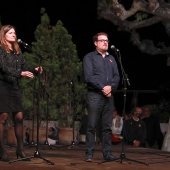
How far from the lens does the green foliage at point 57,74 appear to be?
12.8m

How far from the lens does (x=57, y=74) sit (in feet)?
42.5

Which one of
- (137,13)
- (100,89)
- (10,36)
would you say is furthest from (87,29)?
(10,36)

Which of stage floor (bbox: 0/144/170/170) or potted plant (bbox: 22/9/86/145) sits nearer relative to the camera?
stage floor (bbox: 0/144/170/170)

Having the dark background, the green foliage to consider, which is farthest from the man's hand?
the dark background

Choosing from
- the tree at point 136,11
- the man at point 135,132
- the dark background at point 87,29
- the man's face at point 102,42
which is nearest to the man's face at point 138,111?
the man at point 135,132

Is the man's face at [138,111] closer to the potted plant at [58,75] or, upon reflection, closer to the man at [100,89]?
the potted plant at [58,75]

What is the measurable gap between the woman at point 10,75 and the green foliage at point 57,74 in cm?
519

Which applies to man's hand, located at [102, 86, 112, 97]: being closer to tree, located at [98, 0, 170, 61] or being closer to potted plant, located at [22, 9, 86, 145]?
tree, located at [98, 0, 170, 61]

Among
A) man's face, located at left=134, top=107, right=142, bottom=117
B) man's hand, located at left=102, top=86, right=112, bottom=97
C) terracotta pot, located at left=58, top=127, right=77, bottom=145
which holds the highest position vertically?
man's hand, located at left=102, top=86, right=112, bottom=97

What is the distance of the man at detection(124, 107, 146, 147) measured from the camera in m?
12.0

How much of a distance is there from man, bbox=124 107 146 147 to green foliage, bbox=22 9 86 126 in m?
1.39

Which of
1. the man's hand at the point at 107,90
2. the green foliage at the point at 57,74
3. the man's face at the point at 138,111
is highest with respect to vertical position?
the green foliage at the point at 57,74

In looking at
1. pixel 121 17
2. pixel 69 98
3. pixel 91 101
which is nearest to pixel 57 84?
pixel 69 98

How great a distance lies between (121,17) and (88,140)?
14.0ft
